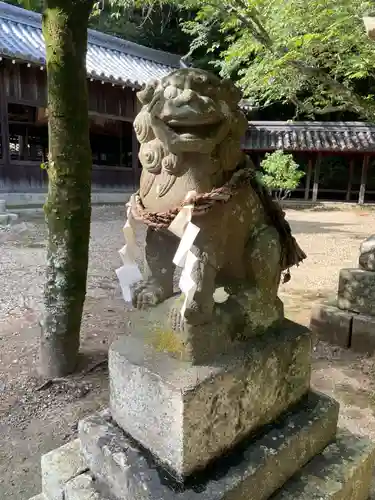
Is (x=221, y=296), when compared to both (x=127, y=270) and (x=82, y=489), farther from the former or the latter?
(x=82, y=489)

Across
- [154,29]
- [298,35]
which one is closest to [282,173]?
[298,35]

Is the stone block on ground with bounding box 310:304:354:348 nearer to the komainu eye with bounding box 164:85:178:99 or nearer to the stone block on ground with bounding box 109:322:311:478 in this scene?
the stone block on ground with bounding box 109:322:311:478

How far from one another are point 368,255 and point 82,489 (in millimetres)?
2960

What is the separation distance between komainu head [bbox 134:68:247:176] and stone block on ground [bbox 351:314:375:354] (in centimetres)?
267

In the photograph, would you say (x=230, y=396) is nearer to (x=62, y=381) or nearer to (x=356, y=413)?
(x=356, y=413)

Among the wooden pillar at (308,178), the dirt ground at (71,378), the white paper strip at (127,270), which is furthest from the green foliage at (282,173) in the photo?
the white paper strip at (127,270)

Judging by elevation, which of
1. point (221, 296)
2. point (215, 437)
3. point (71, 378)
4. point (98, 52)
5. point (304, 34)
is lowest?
point (71, 378)

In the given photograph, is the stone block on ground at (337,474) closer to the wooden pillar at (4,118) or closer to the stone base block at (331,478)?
the stone base block at (331,478)

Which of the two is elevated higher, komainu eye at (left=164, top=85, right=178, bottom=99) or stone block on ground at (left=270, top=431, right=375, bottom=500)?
komainu eye at (left=164, top=85, right=178, bottom=99)

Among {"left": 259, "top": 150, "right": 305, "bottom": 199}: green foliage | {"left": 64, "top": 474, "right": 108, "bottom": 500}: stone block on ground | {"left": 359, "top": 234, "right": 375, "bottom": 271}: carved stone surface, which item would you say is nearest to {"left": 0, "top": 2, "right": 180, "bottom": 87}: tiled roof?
{"left": 259, "top": 150, "right": 305, "bottom": 199}: green foliage

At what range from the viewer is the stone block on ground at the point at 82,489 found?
4.44 ft

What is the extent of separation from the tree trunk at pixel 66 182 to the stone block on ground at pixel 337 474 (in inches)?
78.2

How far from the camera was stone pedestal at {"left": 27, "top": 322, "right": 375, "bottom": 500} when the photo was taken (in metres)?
1.23

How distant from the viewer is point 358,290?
3.50 meters
